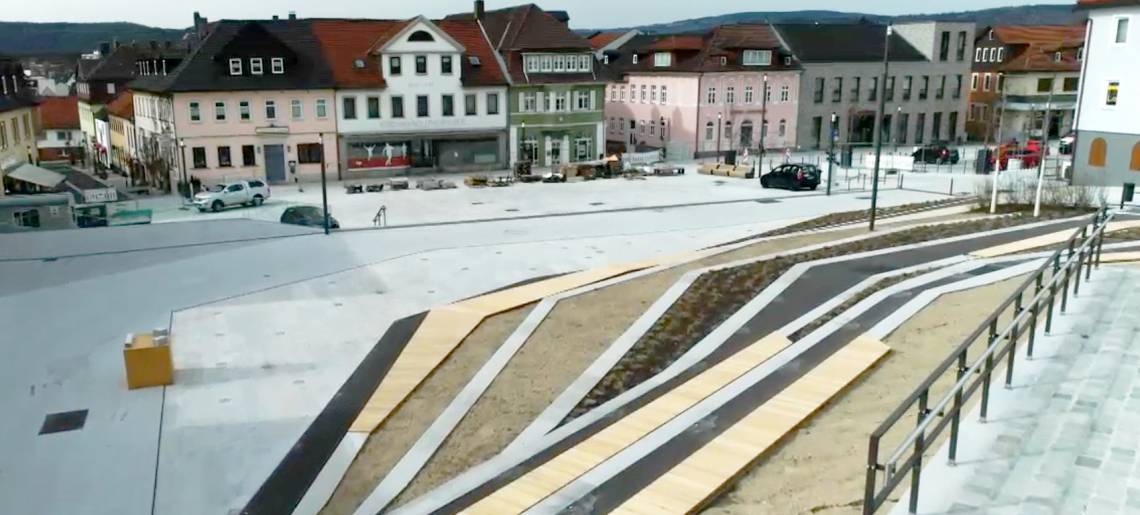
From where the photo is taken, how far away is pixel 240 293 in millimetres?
22578

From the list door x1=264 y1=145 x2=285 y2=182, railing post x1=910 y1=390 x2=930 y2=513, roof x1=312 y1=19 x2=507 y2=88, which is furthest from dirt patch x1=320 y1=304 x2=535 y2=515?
roof x1=312 y1=19 x2=507 y2=88

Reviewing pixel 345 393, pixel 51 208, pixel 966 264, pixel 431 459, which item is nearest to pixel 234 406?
pixel 345 393

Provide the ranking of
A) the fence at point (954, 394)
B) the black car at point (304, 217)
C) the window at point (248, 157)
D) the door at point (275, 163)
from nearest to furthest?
the fence at point (954, 394)
the black car at point (304, 217)
the window at point (248, 157)
the door at point (275, 163)

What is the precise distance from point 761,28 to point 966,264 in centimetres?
4602

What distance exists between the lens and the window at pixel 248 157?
1818 inches

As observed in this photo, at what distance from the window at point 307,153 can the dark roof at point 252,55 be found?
3174 mm

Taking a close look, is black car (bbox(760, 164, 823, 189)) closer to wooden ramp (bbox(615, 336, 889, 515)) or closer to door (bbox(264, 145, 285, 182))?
door (bbox(264, 145, 285, 182))

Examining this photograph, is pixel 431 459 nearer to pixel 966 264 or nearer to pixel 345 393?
pixel 345 393

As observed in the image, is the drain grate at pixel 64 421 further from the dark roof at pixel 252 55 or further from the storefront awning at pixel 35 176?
the storefront awning at pixel 35 176

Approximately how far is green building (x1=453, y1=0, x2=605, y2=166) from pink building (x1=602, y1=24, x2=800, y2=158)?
4.52m

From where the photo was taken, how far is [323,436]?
538 inches

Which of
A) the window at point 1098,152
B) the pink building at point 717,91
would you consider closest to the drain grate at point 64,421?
the window at point 1098,152

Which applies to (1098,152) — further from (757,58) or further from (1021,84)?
(1021,84)

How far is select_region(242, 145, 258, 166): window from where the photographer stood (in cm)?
4619
